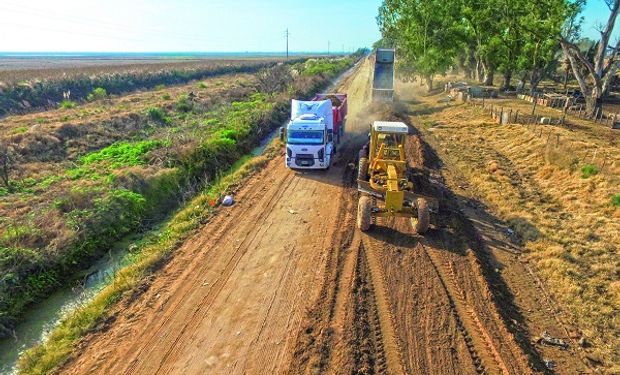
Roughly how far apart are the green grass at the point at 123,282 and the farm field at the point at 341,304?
0.14m

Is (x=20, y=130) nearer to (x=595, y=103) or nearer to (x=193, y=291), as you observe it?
(x=193, y=291)

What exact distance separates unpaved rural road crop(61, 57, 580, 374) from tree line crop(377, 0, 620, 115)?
66.5ft

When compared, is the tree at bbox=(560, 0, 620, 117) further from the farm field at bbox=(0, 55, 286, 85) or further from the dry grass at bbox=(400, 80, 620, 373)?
Answer: the farm field at bbox=(0, 55, 286, 85)

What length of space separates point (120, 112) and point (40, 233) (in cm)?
2006

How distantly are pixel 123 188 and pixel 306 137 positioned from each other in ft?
28.9

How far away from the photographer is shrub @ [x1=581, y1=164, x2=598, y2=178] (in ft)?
54.3

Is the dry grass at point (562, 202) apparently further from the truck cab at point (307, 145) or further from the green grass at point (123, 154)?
the green grass at point (123, 154)

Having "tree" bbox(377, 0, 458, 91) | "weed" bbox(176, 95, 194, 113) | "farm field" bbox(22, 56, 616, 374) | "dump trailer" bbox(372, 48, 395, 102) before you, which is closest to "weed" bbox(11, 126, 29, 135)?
"weed" bbox(176, 95, 194, 113)

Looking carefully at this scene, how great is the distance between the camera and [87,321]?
9.97 m

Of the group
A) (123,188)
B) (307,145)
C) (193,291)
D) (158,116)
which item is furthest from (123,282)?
(158,116)

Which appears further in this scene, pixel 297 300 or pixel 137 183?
pixel 137 183

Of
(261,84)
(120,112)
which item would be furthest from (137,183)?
(261,84)

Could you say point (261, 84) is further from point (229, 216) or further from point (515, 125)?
point (229, 216)

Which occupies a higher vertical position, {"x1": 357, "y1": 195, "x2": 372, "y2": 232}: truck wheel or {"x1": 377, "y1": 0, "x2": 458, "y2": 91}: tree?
{"x1": 377, "y1": 0, "x2": 458, "y2": 91}: tree
